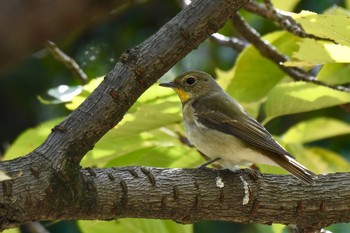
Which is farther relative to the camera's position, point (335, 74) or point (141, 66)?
point (335, 74)

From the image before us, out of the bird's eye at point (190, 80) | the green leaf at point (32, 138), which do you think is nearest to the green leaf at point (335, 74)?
the bird's eye at point (190, 80)

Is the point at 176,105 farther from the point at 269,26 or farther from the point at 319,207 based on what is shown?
the point at 269,26

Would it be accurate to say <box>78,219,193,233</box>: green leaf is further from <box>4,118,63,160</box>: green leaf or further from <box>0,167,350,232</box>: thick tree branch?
<box>0,167,350,232</box>: thick tree branch

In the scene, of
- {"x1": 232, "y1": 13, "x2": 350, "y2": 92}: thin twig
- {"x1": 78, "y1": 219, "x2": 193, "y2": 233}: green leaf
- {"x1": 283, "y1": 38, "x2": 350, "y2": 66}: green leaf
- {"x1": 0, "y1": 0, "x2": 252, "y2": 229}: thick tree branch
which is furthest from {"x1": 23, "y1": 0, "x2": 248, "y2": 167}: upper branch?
{"x1": 232, "y1": 13, "x2": 350, "y2": 92}: thin twig

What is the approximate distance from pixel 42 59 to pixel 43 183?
4.25 m

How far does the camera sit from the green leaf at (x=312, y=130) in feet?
9.77

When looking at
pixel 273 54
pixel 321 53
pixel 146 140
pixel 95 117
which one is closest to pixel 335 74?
pixel 273 54

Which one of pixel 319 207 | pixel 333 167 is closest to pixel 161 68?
pixel 319 207

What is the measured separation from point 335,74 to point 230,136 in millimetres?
480

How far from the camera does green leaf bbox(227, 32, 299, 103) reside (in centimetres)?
257

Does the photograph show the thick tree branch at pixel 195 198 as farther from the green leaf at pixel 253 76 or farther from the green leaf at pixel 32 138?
the green leaf at pixel 32 138

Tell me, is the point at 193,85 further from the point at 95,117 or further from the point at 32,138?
the point at 95,117

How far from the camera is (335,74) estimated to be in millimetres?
2514

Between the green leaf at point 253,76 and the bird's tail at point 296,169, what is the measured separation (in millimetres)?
330
